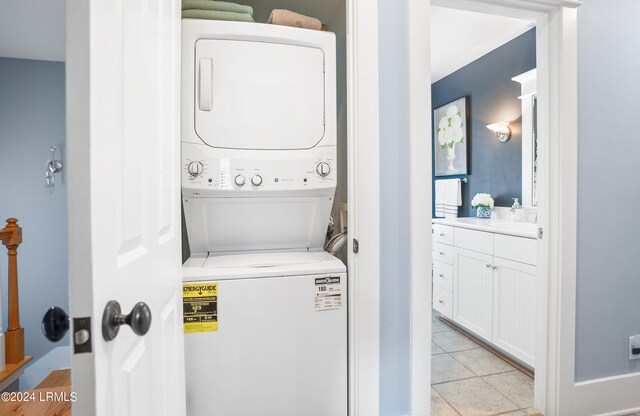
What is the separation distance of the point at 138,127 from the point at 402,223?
3.56 feet

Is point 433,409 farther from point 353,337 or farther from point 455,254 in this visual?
point 455,254

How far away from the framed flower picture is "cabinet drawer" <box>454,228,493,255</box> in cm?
120

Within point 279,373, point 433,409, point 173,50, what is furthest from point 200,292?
point 433,409

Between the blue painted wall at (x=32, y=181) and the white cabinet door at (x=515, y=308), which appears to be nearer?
the white cabinet door at (x=515, y=308)

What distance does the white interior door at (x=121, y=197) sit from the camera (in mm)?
509

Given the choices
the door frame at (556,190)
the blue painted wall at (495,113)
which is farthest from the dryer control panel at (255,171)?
the blue painted wall at (495,113)

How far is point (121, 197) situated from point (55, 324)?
238mm

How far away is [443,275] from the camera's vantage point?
302 cm

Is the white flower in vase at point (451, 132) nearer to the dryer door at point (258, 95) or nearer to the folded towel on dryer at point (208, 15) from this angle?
the dryer door at point (258, 95)

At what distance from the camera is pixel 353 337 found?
1.38 metres

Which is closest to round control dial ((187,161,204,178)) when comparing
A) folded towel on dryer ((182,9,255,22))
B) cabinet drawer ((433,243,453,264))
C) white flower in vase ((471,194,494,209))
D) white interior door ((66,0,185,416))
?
white interior door ((66,0,185,416))

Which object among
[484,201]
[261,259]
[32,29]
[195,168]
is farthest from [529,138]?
[32,29]

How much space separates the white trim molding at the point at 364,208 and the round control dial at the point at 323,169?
0.42 feet

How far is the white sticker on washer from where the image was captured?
134cm
